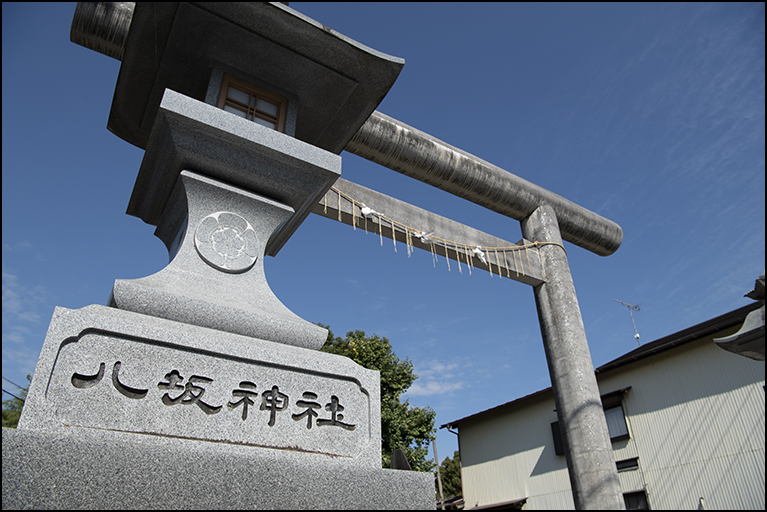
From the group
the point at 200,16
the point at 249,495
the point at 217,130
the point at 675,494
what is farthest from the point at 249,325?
the point at 675,494

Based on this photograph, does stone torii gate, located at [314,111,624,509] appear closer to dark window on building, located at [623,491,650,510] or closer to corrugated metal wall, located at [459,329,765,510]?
corrugated metal wall, located at [459,329,765,510]

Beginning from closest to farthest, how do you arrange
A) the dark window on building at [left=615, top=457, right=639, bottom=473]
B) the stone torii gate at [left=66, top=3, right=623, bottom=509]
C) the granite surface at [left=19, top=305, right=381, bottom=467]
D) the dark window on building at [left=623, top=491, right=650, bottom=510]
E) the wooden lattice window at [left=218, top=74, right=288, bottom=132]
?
the granite surface at [left=19, top=305, right=381, bottom=467] → the wooden lattice window at [left=218, top=74, right=288, bottom=132] → the stone torii gate at [left=66, top=3, right=623, bottom=509] → the dark window on building at [left=623, top=491, right=650, bottom=510] → the dark window on building at [left=615, top=457, right=639, bottom=473]

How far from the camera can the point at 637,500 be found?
37.4ft

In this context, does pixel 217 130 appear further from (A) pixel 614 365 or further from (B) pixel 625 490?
(B) pixel 625 490

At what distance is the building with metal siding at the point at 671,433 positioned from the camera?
31.4 ft

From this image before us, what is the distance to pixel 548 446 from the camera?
1345 centimetres

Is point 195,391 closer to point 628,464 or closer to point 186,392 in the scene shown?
point 186,392

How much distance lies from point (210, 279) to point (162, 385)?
673mm

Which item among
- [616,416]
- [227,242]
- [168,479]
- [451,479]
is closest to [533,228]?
[227,242]

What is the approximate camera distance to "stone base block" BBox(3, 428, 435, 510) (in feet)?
5.15

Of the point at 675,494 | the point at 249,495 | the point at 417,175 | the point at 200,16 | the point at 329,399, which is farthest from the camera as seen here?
the point at 675,494

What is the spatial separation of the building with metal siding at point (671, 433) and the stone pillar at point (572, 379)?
189 inches

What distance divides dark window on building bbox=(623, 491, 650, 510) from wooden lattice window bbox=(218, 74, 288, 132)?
40.7 feet

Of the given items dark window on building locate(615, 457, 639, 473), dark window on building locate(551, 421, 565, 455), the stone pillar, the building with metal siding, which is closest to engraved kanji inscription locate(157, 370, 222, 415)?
the stone pillar
